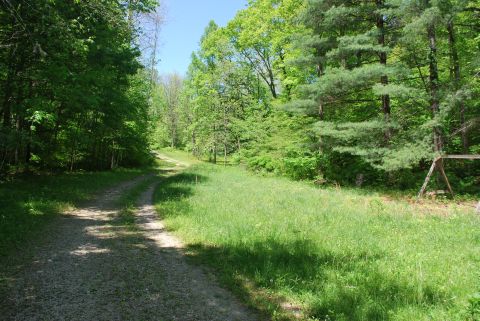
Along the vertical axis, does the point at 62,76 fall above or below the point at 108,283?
above

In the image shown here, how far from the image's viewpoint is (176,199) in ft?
45.7

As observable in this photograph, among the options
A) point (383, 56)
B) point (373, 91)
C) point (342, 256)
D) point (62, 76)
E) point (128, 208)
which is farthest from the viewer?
point (383, 56)

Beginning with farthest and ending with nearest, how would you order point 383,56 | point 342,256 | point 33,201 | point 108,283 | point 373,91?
point 383,56
point 373,91
point 33,201
point 342,256
point 108,283

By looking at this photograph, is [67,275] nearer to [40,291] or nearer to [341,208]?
[40,291]

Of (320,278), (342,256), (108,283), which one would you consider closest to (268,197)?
(342,256)

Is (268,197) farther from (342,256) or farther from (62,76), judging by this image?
(62,76)

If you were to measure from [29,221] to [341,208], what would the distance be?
33.1 ft

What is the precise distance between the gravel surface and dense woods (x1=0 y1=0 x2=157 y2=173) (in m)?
4.03

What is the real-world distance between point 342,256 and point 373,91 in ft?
38.1

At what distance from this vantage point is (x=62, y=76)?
40.1 feet

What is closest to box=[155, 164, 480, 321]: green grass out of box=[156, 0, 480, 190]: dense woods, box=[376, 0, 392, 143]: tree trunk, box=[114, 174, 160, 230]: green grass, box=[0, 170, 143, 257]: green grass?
box=[114, 174, 160, 230]: green grass

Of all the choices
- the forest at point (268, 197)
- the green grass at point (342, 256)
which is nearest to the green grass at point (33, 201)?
the forest at point (268, 197)

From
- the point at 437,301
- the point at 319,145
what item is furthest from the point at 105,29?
the point at 437,301

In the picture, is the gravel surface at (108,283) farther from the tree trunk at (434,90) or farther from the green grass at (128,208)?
the tree trunk at (434,90)
